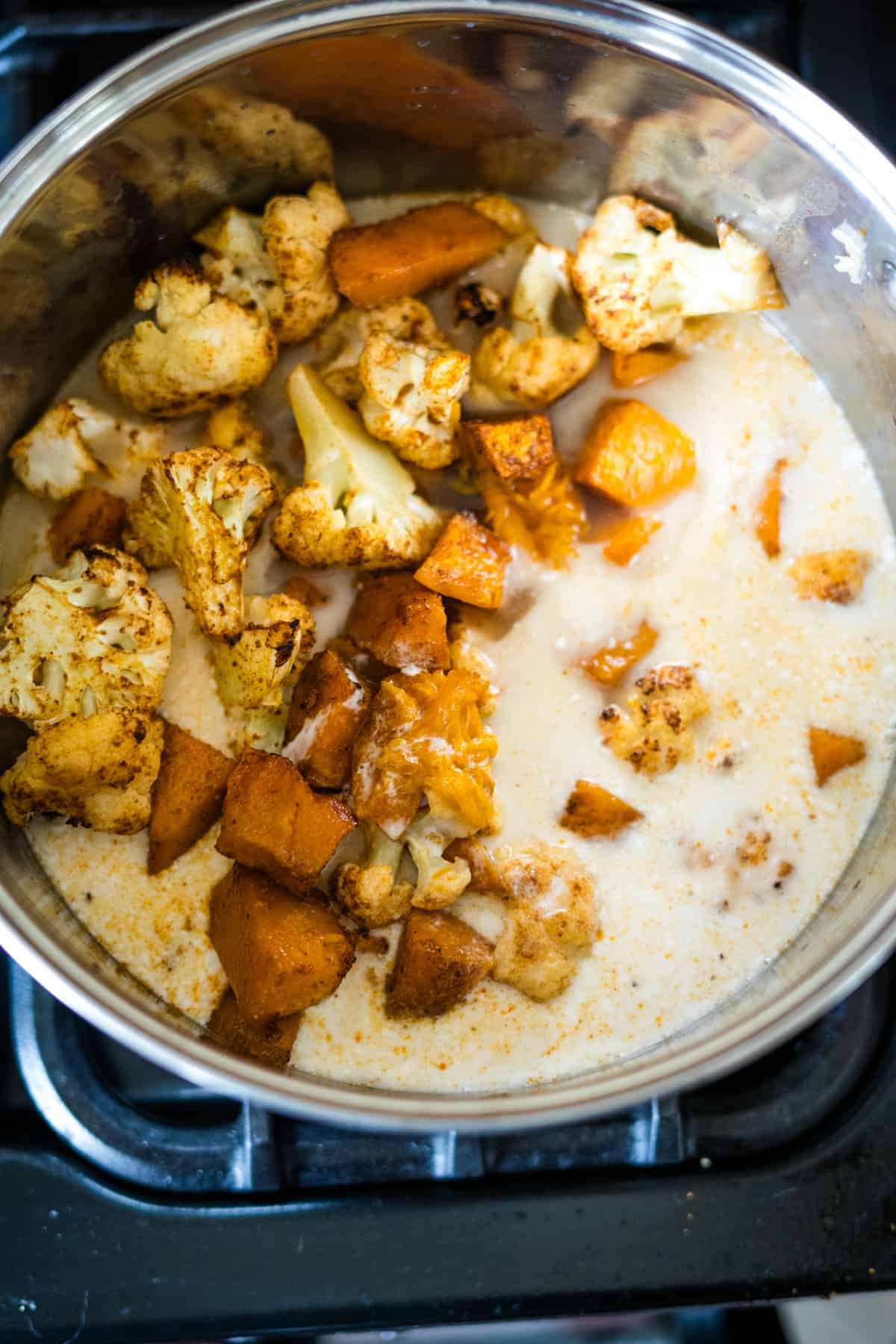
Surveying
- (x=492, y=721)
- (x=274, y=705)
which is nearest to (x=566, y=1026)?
(x=492, y=721)

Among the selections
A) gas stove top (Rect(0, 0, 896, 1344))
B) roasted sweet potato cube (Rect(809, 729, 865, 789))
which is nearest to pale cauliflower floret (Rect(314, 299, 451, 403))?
roasted sweet potato cube (Rect(809, 729, 865, 789))

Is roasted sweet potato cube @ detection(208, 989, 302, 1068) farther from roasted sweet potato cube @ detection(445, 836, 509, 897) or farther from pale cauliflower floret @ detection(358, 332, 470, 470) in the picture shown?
pale cauliflower floret @ detection(358, 332, 470, 470)

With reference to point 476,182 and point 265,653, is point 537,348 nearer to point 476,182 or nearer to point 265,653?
point 476,182

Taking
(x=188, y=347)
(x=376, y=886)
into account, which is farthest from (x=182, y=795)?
(x=188, y=347)

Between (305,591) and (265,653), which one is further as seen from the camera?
(305,591)

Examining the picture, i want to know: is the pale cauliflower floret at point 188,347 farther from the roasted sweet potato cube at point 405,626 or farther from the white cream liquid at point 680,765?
the roasted sweet potato cube at point 405,626

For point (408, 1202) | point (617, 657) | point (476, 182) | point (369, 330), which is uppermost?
point (476, 182)

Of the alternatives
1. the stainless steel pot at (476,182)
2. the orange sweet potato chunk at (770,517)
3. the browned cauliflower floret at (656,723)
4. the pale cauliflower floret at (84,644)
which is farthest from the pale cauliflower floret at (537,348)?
the pale cauliflower floret at (84,644)
